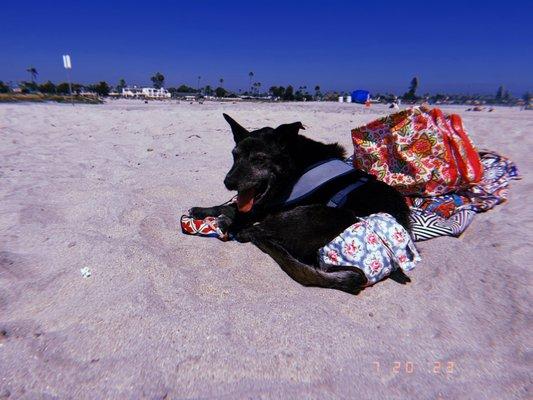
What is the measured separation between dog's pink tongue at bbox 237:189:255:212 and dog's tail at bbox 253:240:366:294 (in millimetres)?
786

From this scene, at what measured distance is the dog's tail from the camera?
2637 mm

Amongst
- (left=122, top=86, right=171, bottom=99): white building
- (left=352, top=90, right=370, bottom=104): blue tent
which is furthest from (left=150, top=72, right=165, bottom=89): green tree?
(left=352, top=90, right=370, bottom=104): blue tent

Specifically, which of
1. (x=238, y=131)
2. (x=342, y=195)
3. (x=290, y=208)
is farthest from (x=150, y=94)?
(x=342, y=195)

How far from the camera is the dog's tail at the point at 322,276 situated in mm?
2637

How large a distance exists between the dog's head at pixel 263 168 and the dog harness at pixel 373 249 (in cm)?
99

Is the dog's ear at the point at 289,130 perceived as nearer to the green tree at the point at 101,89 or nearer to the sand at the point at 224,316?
the sand at the point at 224,316

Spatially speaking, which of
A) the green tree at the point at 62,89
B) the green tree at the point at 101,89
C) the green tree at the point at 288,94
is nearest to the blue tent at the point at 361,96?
the green tree at the point at 288,94

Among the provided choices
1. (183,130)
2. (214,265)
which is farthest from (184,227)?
(183,130)

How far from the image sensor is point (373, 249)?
8.96 feet

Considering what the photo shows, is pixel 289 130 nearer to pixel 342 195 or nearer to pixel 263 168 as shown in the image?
pixel 263 168

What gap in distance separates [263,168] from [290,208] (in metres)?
0.52

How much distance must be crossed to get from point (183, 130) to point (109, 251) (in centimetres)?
699

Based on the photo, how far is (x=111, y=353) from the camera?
1925mm

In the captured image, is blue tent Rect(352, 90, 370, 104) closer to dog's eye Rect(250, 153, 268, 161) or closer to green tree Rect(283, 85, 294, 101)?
dog's eye Rect(250, 153, 268, 161)
